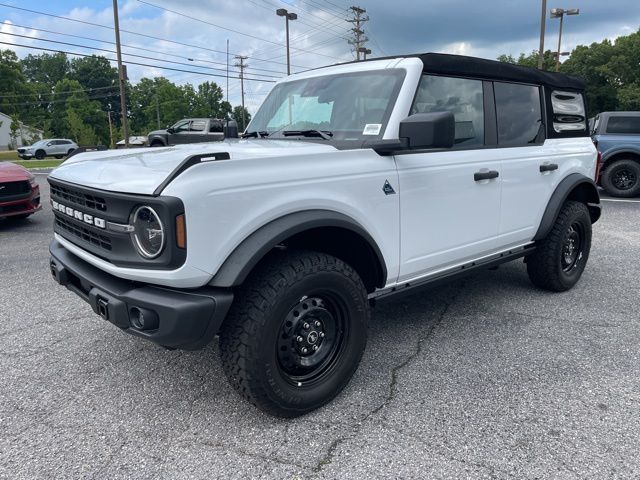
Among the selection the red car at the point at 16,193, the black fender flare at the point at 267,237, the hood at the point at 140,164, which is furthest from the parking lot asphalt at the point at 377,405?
the red car at the point at 16,193

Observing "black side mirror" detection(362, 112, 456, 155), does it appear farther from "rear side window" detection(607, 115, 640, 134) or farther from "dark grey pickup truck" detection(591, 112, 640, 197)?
"rear side window" detection(607, 115, 640, 134)

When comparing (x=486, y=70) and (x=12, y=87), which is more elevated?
(x=12, y=87)

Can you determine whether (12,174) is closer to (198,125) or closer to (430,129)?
(430,129)

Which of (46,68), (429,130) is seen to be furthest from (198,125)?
(46,68)

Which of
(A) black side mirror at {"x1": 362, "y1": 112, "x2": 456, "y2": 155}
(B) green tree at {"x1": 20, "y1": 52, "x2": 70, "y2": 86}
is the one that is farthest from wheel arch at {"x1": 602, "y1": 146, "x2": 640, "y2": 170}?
(B) green tree at {"x1": 20, "y1": 52, "x2": 70, "y2": 86}

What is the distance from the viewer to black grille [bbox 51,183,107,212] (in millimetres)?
2468

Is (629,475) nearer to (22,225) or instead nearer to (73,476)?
(73,476)

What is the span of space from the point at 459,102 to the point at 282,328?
209 centimetres

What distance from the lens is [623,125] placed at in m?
11.1

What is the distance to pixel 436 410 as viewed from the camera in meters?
2.67

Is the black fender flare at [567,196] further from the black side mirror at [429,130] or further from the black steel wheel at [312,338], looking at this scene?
the black steel wheel at [312,338]

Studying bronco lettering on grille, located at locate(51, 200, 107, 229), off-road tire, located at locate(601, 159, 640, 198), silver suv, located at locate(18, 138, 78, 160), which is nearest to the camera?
bronco lettering on grille, located at locate(51, 200, 107, 229)

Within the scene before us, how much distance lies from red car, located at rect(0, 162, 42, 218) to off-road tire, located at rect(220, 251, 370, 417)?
6.71 m

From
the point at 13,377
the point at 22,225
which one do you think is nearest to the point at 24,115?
the point at 22,225
